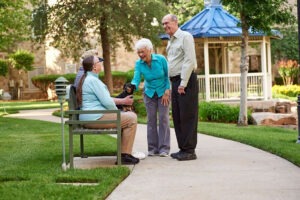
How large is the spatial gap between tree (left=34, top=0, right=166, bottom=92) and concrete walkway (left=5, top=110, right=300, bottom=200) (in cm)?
1624

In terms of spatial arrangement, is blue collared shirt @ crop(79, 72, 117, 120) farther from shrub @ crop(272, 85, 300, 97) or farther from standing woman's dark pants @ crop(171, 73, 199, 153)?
shrub @ crop(272, 85, 300, 97)

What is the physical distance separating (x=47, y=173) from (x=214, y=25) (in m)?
16.4

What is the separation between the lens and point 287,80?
3588 centimetres

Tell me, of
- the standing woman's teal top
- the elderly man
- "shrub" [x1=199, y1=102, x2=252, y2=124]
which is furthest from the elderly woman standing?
"shrub" [x1=199, y1=102, x2=252, y2=124]

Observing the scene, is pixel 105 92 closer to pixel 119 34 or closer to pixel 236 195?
pixel 236 195

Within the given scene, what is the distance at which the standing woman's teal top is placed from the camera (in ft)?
28.5

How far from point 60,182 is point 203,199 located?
176 cm

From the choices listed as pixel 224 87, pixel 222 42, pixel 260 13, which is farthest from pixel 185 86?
pixel 222 42

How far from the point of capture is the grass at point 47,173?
5996mm

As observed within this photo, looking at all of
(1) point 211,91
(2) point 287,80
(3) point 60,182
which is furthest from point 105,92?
(2) point 287,80

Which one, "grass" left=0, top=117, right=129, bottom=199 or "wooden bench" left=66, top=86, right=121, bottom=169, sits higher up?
"wooden bench" left=66, top=86, right=121, bottom=169

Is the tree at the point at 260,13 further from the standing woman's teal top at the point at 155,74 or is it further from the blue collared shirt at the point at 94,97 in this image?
the blue collared shirt at the point at 94,97

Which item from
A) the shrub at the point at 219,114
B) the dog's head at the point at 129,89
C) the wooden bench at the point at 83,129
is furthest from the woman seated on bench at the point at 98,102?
the shrub at the point at 219,114

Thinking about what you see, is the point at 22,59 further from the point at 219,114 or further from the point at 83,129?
the point at 83,129
